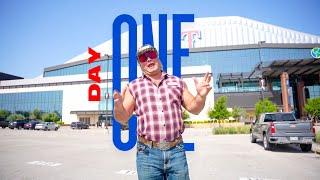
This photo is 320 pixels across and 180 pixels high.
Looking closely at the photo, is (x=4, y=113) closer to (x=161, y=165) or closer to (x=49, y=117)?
(x=49, y=117)

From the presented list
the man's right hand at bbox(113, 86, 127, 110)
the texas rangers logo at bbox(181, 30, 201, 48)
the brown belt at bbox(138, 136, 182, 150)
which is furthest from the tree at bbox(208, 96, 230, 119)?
the texas rangers logo at bbox(181, 30, 201, 48)

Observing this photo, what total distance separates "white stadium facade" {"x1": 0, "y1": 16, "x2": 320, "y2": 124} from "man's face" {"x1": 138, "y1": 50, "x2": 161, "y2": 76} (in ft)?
194

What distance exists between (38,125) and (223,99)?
107ft

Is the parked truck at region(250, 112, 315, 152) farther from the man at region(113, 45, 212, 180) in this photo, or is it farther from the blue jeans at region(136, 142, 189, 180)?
the blue jeans at region(136, 142, 189, 180)

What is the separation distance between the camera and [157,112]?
3.04m

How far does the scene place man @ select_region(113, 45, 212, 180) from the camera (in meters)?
2.92

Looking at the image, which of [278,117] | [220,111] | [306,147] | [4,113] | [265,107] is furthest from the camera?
[4,113]

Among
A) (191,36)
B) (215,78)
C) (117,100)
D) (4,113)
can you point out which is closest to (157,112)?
(117,100)

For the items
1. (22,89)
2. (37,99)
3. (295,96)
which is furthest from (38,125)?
(295,96)

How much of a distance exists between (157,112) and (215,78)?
81.6 meters

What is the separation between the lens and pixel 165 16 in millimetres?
7738

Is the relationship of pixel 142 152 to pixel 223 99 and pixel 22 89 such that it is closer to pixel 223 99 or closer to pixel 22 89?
pixel 223 99

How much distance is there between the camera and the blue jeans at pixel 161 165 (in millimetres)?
2893

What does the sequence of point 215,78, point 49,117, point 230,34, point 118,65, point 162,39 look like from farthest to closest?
point 230,34
point 215,78
point 49,117
point 118,65
point 162,39
